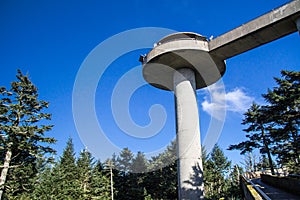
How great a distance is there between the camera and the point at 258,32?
10.5m

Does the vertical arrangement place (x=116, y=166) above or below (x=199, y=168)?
above

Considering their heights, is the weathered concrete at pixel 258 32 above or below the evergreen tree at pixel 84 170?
above

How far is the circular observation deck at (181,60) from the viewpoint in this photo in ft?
40.4

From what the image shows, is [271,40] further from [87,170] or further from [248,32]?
[87,170]

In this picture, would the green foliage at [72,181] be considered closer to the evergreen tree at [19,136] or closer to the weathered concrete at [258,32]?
the evergreen tree at [19,136]

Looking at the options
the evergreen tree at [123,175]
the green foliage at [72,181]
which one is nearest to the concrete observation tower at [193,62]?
the green foliage at [72,181]

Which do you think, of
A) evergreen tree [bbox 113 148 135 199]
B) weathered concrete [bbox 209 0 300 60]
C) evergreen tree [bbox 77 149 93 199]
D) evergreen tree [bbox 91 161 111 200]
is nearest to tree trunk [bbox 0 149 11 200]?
evergreen tree [bbox 91 161 111 200]

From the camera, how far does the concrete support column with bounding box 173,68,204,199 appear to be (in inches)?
426

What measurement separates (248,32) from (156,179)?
28.3 meters

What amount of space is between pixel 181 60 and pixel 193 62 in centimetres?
77

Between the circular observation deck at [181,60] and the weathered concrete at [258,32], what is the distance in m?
0.73

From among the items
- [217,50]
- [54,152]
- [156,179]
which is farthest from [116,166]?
[217,50]

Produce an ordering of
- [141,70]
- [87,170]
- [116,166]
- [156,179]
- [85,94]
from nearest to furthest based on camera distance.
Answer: [85,94] → [141,70] → [87,170] → [156,179] → [116,166]

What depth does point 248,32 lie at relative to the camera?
35.0 feet
